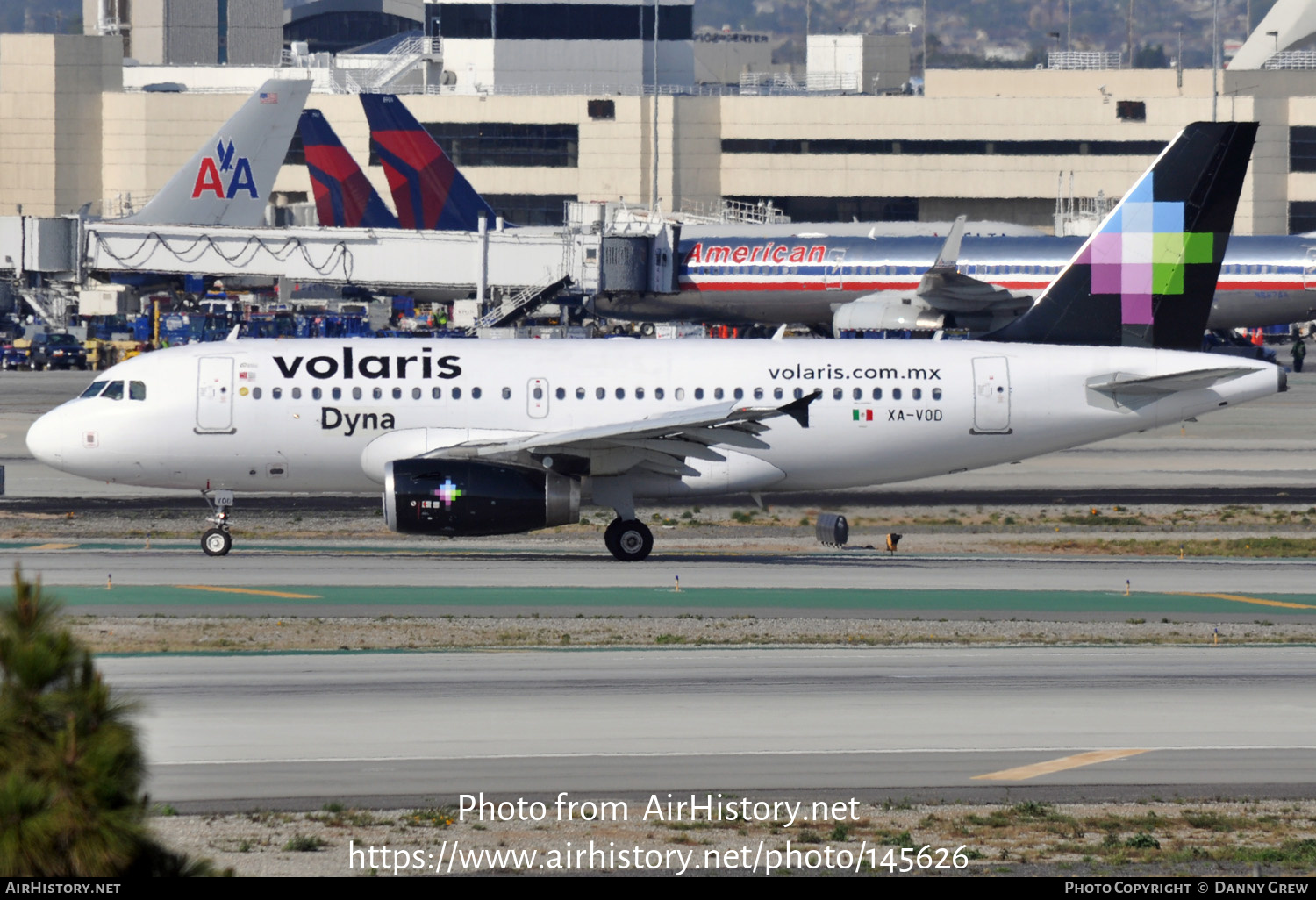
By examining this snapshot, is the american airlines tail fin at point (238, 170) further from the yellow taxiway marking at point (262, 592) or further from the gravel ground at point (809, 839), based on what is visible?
the gravel ground at point (809, 839)

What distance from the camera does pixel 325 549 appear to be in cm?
3491

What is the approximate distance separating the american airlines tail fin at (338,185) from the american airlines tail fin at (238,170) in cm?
914

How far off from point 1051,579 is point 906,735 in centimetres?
1322

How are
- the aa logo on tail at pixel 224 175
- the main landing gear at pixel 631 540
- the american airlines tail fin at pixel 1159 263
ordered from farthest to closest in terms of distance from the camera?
1. the aa logo on tail at pixel 224 175
2. the american airlines tail fin at pixel 1159 263
3. the main landing gear at pixel 631 540

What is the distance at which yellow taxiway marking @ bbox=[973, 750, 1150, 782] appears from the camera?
17.6 metres

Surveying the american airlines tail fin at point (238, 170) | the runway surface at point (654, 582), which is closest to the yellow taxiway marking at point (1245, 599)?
the runway surface at point (654, 582)

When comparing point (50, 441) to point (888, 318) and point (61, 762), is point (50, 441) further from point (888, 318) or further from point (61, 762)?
point (888, 318)

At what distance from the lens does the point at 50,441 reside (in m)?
33.1

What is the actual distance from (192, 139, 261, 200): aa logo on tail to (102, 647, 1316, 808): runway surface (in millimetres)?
66963

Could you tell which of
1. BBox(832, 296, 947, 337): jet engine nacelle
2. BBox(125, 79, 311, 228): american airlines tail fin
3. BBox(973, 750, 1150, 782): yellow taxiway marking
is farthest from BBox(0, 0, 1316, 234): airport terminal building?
BBox(973, 750, 1150, 782): yellow taxiway marking

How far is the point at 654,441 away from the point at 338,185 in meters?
72.3

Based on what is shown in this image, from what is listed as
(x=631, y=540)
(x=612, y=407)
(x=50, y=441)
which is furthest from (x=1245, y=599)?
(x=50, y=441)

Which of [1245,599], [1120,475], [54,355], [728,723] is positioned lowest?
[728,723]

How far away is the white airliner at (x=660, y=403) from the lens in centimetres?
3300
